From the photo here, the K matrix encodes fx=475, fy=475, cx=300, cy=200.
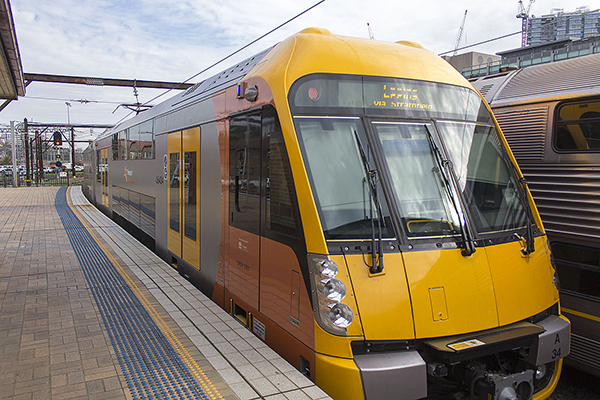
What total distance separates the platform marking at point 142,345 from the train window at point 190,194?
1.14m

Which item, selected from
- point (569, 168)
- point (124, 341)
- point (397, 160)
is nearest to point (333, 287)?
point (397, 160)

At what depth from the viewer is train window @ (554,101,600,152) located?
5.06 meters

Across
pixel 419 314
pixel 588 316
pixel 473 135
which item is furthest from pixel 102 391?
pixel 588 316

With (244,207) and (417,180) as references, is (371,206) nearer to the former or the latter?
(417,180)

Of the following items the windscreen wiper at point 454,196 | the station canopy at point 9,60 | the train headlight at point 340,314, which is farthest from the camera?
the station canopy at point 9,60

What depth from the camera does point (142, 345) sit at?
15.0ft

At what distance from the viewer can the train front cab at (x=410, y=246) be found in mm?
3559

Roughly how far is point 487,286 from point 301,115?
2.08 metres

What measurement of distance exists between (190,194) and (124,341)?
2.92 metres

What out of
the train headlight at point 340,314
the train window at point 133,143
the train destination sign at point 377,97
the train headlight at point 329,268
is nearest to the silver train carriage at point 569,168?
the train destination sign at point 377,97

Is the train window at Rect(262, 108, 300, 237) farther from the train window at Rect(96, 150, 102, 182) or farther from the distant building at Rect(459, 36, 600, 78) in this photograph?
the train window at Rect(96, 150, 102, 182)

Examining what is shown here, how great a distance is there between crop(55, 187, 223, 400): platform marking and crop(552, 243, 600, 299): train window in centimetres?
389

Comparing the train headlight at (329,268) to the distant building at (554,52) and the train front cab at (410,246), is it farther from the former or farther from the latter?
the distant building at (554,52)

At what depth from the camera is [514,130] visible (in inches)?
232
